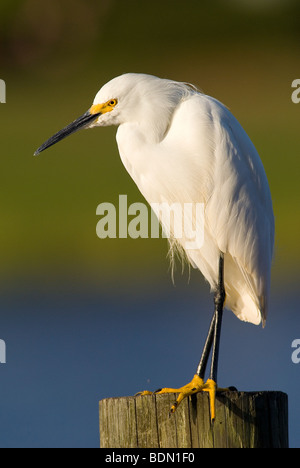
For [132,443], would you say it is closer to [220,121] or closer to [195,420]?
[195,420]

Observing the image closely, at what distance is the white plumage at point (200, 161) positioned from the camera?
88.7 inches

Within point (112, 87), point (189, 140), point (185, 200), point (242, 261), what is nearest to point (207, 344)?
point (242, 261)

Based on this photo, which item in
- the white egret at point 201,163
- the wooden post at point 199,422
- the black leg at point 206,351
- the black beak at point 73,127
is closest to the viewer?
the wooden post at point 199,422

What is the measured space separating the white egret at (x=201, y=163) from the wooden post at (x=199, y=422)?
1.55 ft

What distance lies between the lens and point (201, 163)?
2.26 m

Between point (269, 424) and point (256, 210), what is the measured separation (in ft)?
2.94

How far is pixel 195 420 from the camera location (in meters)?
1.69

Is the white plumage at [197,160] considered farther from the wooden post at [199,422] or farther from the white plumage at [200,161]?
the wooden post at [199,422]

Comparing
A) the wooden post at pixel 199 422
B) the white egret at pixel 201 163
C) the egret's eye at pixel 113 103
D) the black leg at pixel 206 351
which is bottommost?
the wooden post at pixel 199 422

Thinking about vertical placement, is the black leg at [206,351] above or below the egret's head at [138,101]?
below

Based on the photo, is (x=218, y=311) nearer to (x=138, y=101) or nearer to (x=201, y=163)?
(x=201, y=163)

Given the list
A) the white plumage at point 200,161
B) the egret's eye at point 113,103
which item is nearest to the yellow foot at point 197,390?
the white plumage at point 200,161
